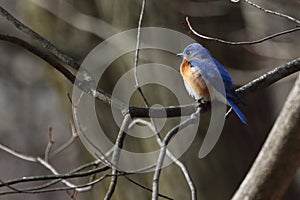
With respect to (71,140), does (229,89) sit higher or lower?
lower

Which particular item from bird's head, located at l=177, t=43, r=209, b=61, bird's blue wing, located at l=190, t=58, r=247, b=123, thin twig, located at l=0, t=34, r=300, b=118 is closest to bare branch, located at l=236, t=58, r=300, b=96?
thin twig, located at l=0, t=34, r=300, b=118

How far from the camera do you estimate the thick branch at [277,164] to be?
1340 millimetres

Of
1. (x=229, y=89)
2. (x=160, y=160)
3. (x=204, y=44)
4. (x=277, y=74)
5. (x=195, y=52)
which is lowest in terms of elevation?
(x=160, y=160)

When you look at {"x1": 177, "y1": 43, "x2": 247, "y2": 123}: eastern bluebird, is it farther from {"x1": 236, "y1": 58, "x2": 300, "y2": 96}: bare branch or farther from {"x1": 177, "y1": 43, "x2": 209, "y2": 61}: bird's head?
{"x1": 236, "y1": 58, "x2": 300, "y2": 96}: bare branch

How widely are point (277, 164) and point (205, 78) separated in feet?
4.93

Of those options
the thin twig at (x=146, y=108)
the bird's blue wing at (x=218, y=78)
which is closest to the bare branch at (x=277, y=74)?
the thin twig at (x=146, y=108)

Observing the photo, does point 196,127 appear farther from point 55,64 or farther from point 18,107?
point 18,107

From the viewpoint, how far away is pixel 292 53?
4.39m

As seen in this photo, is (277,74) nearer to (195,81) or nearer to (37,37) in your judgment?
(37,37)

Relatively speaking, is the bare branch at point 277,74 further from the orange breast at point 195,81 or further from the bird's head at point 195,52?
the bird's head at point 195,52

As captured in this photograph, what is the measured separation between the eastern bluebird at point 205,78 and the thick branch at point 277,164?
3.90 feet

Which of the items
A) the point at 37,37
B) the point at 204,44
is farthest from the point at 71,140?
the point at 204,44

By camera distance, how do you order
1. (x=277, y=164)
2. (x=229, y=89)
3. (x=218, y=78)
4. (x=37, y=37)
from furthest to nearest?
1. (x=218, y=78)
2. (x=229, y=89)
3. (x=37, y=37)
4. (x=277, y=164)

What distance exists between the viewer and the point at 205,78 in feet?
9.28
